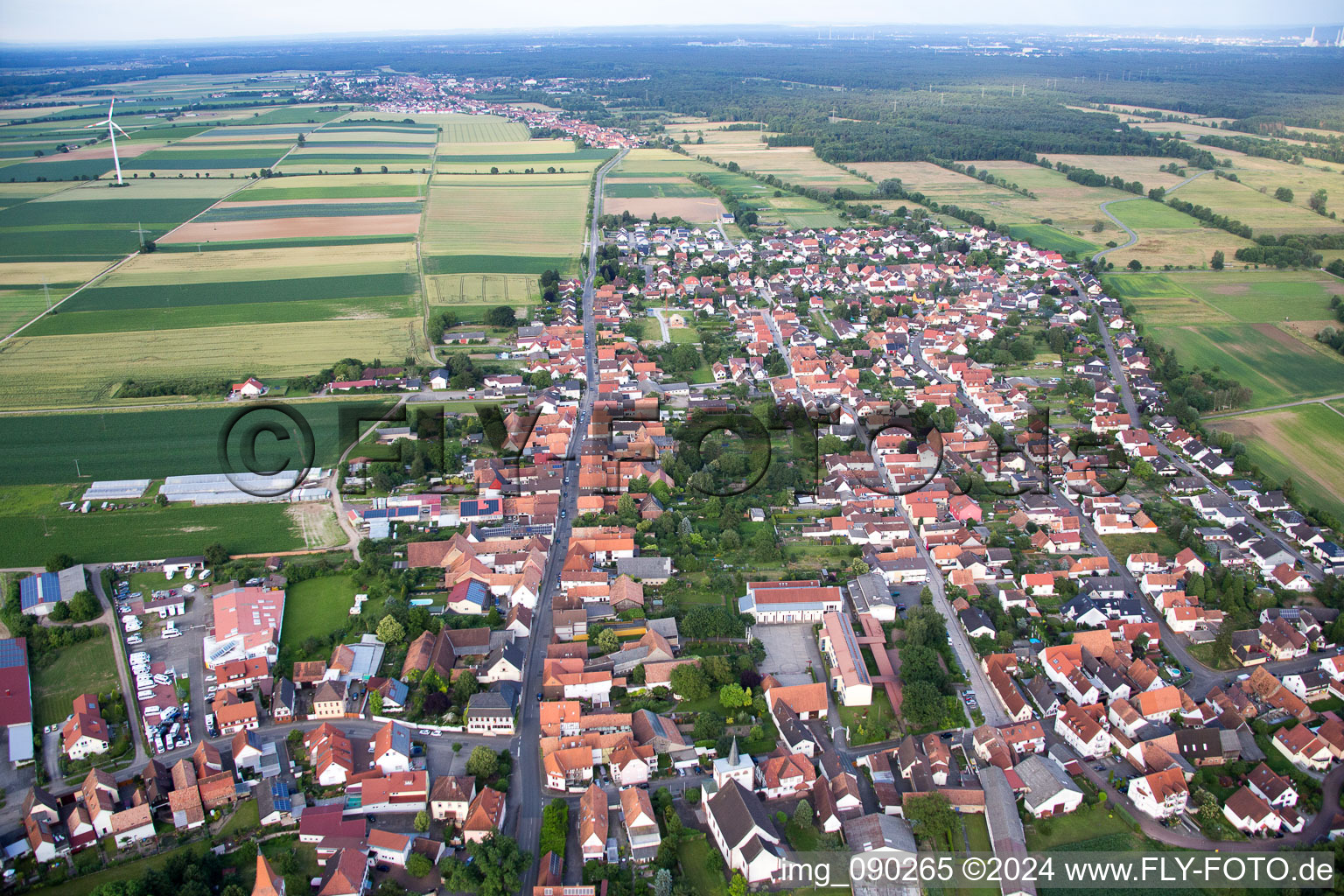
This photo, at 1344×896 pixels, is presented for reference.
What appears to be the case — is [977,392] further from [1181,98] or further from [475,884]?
[1181,98]

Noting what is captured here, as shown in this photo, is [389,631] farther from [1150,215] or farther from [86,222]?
[1150,215]

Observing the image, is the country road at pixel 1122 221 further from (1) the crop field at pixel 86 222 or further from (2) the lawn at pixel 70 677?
(1) the crop field at pixel 86 222

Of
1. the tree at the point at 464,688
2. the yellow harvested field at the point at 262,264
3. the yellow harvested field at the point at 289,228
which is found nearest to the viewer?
the tree at the point at 464,688

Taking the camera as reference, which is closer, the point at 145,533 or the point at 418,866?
the point at 418,866

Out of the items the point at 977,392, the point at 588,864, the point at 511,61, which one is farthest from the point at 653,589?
the point at 511,61

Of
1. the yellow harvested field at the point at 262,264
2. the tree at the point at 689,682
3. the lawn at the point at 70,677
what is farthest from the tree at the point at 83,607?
the yellow harvested field at the point at 262,264

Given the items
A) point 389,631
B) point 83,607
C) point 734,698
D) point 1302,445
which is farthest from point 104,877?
point 1302,445

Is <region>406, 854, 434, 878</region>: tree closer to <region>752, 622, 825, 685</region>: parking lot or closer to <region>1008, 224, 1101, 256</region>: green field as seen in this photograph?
<region>752, 622, 825, 685</region>: parking lot
